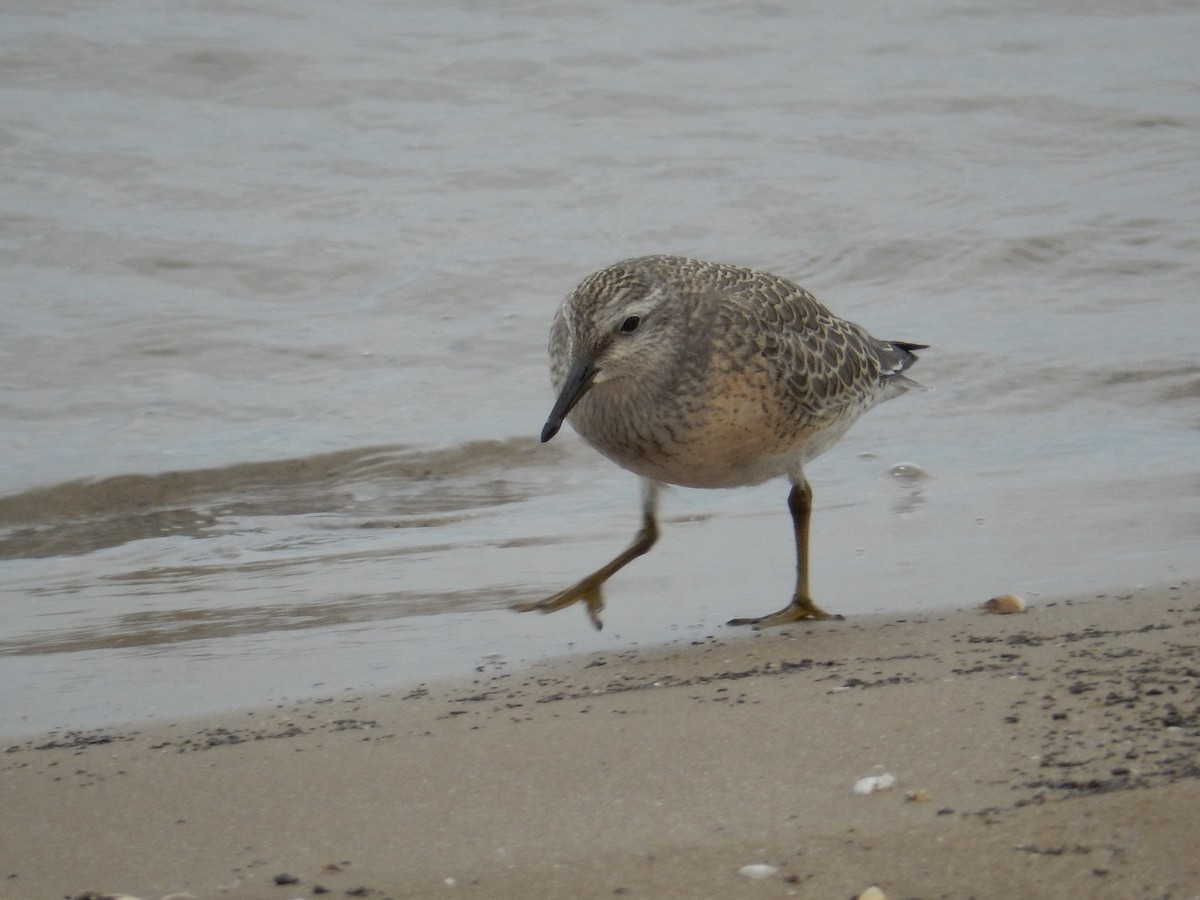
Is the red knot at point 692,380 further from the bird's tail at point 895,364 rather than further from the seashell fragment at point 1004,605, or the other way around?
the bird's tail at point 895,364

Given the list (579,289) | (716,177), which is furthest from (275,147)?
(579,289)

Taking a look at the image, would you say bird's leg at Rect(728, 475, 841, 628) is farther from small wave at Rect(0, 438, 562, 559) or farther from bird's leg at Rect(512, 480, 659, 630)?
small wave at Rect(0, 438, 562, 559)

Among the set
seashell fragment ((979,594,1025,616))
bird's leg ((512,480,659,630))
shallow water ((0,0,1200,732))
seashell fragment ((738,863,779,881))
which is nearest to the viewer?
seashell fragment ((738,863,779,881))

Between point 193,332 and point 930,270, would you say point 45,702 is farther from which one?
point 930,270

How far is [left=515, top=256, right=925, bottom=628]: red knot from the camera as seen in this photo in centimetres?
557

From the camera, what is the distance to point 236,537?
25.3 feet

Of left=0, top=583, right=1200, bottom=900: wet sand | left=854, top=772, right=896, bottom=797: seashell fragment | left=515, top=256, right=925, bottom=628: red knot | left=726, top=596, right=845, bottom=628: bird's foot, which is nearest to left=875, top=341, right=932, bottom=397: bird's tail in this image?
left=515, top=256, right=925, bottom=628: red knot

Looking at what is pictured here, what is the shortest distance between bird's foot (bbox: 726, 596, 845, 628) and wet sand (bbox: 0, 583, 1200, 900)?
67 centimetres

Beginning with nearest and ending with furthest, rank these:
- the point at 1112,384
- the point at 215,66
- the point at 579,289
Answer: the point at 579,289, the point at 1112,384, the point at 215,66

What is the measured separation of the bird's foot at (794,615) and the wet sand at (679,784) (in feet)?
2.19

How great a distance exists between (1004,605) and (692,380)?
4.11 feet

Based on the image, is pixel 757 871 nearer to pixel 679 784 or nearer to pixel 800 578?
pixel 679 784

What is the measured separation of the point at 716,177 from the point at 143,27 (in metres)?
5.66

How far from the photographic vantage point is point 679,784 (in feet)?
12.4
